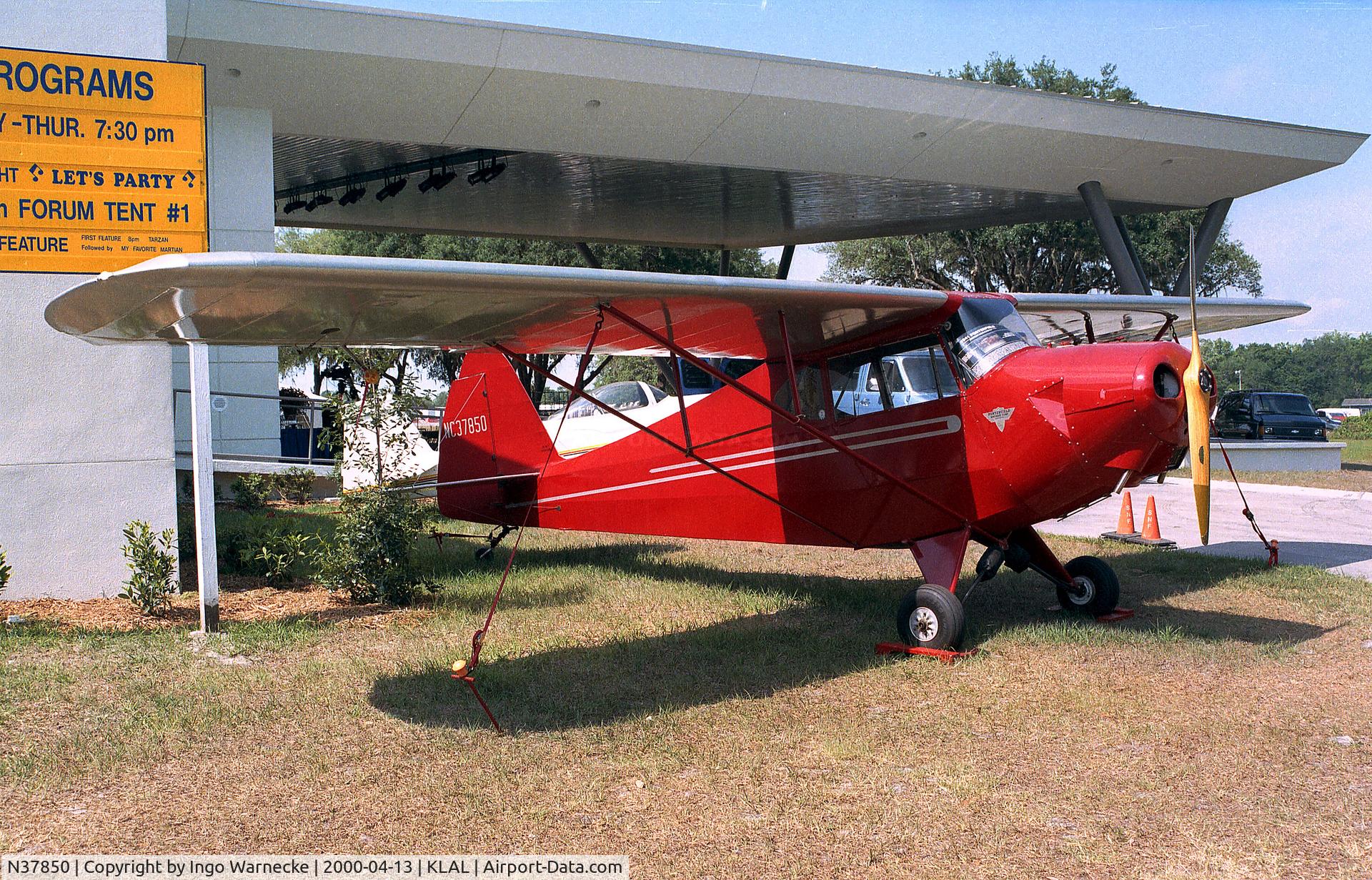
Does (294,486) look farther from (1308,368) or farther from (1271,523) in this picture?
(1308,368)

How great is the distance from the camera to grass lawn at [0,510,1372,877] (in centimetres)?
390

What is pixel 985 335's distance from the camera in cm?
683

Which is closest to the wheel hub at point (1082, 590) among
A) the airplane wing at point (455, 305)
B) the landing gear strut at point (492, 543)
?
the airplane wing at point (455, 305)

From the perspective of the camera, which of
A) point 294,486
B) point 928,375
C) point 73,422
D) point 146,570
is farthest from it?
point 294,486

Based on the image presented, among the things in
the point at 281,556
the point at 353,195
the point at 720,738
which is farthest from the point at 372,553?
the point at 353,195

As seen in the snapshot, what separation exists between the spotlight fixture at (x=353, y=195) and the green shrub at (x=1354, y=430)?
48.2 m

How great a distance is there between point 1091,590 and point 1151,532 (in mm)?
4835

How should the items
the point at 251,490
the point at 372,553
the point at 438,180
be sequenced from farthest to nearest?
1. the point at 438,180
2. the point at 251,490
3. the point at 372,553

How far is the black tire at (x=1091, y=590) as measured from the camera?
7812 millimetres

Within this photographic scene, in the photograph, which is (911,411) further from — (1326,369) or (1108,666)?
(1326,369)

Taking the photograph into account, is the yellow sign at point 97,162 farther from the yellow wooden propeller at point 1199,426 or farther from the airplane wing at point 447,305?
the yellow wooden propeller at point 1199,426

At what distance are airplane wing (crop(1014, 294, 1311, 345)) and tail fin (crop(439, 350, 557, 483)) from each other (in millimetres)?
4930

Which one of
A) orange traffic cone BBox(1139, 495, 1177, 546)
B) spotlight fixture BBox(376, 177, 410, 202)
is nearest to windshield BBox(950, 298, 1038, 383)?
orange traffic cone BBox(1139, 495, 1177, 546)

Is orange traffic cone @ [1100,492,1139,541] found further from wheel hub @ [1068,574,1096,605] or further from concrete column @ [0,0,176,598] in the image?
concrete column @ [0,0,176,598]
